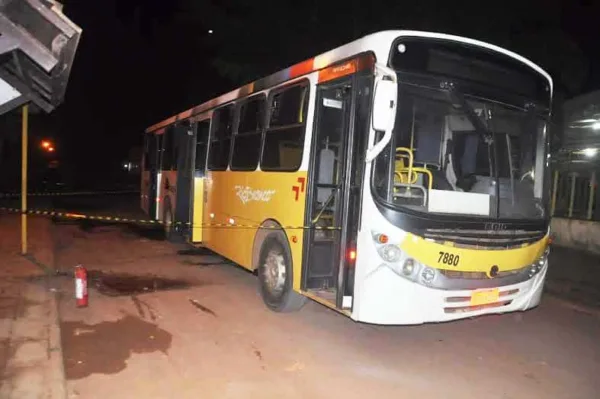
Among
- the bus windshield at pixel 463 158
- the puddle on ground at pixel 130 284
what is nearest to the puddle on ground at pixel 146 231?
the puddle on ground at pixel 130 284

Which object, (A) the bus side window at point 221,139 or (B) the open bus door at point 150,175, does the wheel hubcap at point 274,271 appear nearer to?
(A) the bus side window at point 221,139

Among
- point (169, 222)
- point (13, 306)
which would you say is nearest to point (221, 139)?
point (13, 306)

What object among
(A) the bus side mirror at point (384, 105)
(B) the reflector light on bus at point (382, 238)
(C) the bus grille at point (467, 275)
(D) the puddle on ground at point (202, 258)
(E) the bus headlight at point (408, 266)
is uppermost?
(A) the bus side mirror at point (384, 105)

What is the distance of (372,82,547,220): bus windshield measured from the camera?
531 centimetres

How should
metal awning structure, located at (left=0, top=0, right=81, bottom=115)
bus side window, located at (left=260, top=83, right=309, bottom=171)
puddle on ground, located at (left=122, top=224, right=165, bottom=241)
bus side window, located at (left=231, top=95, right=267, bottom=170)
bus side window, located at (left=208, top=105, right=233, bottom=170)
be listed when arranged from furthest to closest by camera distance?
puddle on ground, located at (left=122, top=224, right=165, bottom=241) < bus side window, located at (left=208, top=105, right=233, bottom=170) < bus side window, located at (left=231, top=95, right=267, bottom=170) < bus side window, located at (left=260, top=83, right=309, bottom=171) < metal awning structure, located at (left=0, top=0, right=81, bottom=115)

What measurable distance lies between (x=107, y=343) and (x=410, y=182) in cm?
368

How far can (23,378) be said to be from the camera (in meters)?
4.70

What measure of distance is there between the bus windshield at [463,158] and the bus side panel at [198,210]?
5.75m

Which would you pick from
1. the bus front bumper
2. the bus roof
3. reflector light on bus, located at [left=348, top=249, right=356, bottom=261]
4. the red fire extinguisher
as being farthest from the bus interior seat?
the red fire extinguisher

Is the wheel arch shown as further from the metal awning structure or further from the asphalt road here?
the metal awning structure

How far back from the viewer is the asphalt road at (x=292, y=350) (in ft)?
16.1

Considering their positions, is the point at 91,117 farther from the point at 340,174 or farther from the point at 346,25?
the point at 340,174

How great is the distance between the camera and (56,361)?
509 centimetres

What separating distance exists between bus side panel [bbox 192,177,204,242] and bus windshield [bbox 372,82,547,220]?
5.75 m
